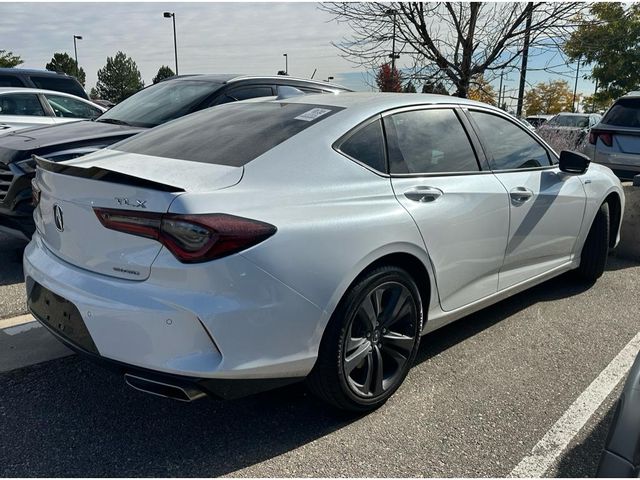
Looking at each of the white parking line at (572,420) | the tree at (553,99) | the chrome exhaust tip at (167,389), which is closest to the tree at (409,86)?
the white parking line at (572,420)

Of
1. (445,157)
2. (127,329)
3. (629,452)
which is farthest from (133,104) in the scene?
(629,452)

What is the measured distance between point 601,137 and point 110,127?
23.1 ft

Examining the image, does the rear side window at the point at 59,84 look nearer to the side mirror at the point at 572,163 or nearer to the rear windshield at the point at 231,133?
the rear windshield at the point at 231,133

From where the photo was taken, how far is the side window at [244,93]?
575 centimetres

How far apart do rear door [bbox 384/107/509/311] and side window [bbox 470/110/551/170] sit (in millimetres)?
205

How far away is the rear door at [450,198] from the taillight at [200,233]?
972mm

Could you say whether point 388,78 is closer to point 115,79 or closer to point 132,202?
point 132,202

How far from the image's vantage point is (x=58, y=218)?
106 inches

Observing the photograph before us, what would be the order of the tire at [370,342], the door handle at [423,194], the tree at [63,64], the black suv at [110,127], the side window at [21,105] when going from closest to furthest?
the tire at [370,342] < the door handle at [423,194] < the black suv at [110,127] < the side window at [21,105] < the tree at [63,64]

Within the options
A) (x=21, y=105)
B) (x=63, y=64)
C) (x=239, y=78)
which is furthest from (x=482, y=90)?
(x=63, y=64)

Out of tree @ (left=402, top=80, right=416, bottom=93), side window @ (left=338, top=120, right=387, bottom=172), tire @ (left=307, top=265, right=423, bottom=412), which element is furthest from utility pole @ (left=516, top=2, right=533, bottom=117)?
tire @ (left=307, top=265, right=423, bottom=412)

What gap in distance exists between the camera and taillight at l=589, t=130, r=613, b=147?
8.59 m

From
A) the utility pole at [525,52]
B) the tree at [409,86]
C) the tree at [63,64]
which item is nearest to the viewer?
the utility pole at [525,52]

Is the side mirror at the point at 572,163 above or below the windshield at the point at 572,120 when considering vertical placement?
above
